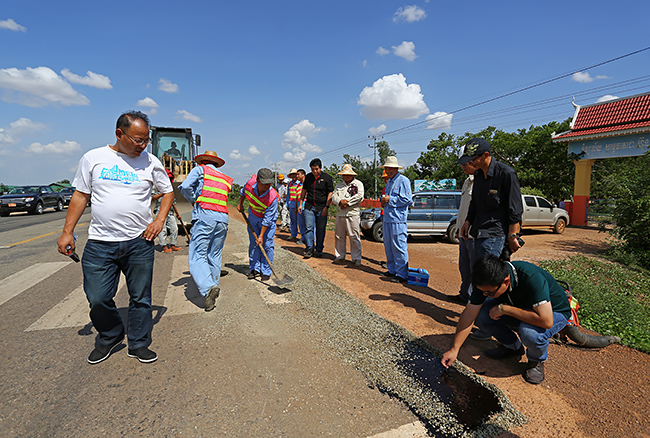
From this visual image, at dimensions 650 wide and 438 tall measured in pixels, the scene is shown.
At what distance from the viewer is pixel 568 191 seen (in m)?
21.7

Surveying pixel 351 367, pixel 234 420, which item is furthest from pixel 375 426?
pixel 234 420

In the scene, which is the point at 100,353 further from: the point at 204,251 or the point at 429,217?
the point at 429,217

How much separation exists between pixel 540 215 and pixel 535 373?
1195cm

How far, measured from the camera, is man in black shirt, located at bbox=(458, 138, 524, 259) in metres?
3.43

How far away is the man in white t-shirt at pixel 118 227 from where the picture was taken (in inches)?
106

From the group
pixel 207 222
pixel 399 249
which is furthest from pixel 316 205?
pixel 207 222

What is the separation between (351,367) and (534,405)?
53.5 inches

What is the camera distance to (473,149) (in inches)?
139

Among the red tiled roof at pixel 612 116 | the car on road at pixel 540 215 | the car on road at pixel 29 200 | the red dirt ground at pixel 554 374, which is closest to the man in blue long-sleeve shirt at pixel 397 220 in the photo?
the red dirt ground at pixel 554 374

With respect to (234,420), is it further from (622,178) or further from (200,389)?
(622,178)

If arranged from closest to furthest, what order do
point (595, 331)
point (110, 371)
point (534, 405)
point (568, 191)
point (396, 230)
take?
1. point (534, 405)
2. point (110, 371)
3. point (595, 331)
4. point (396, 230)
5. point (568, 191)

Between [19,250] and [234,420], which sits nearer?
[234,420]

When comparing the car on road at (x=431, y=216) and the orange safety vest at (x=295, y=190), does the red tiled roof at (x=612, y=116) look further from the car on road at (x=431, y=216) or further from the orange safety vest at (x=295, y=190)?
the orange safety vest at (x=295, y=190)

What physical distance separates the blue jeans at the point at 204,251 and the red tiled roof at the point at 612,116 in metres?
17.0
